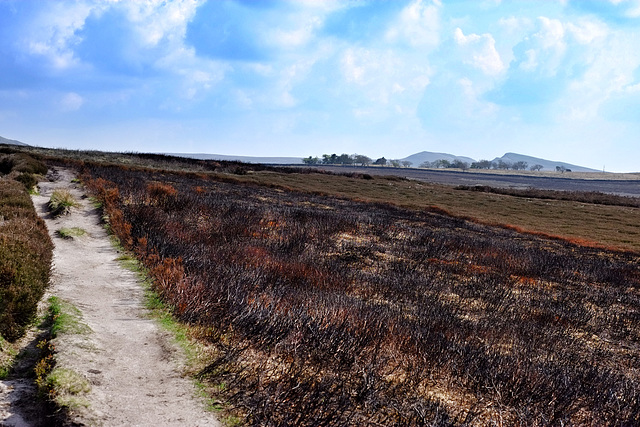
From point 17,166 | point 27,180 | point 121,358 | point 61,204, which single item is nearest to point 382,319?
point 121,358

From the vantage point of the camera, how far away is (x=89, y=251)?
9938mm

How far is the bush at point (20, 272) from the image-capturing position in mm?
5320

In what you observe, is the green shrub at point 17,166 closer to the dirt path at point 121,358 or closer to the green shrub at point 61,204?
the green shrub at point 61,204

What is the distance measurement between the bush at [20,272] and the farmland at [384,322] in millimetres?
1734

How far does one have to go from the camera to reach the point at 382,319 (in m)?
6.71

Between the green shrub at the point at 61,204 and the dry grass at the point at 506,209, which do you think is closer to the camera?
the green shrub at the point at 61,204

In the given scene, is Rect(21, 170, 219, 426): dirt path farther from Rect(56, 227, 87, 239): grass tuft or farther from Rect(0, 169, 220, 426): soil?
Rect(56, 227, 87, 239): grass tuft

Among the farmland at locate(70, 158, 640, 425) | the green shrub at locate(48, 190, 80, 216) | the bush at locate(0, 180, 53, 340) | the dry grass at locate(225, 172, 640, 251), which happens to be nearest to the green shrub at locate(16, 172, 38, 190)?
the green shrub at locate(48, 190, 80, 216)

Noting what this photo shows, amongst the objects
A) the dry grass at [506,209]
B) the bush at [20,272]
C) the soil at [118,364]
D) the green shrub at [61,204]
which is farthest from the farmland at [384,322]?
the dry grass at [506,209]

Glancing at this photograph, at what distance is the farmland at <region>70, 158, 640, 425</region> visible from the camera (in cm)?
424

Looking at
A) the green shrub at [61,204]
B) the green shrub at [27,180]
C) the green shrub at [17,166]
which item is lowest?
the green shrub at [61,204]

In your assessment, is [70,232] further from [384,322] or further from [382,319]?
[384,322]

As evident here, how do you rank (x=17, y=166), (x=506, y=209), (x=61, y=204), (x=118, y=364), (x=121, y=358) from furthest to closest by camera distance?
(x=506, y=209) < (x=17, y=166) < (x=61, y=204) < (x=121, y=358) < (x=118, y=364)

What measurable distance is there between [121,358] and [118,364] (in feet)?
0.46
